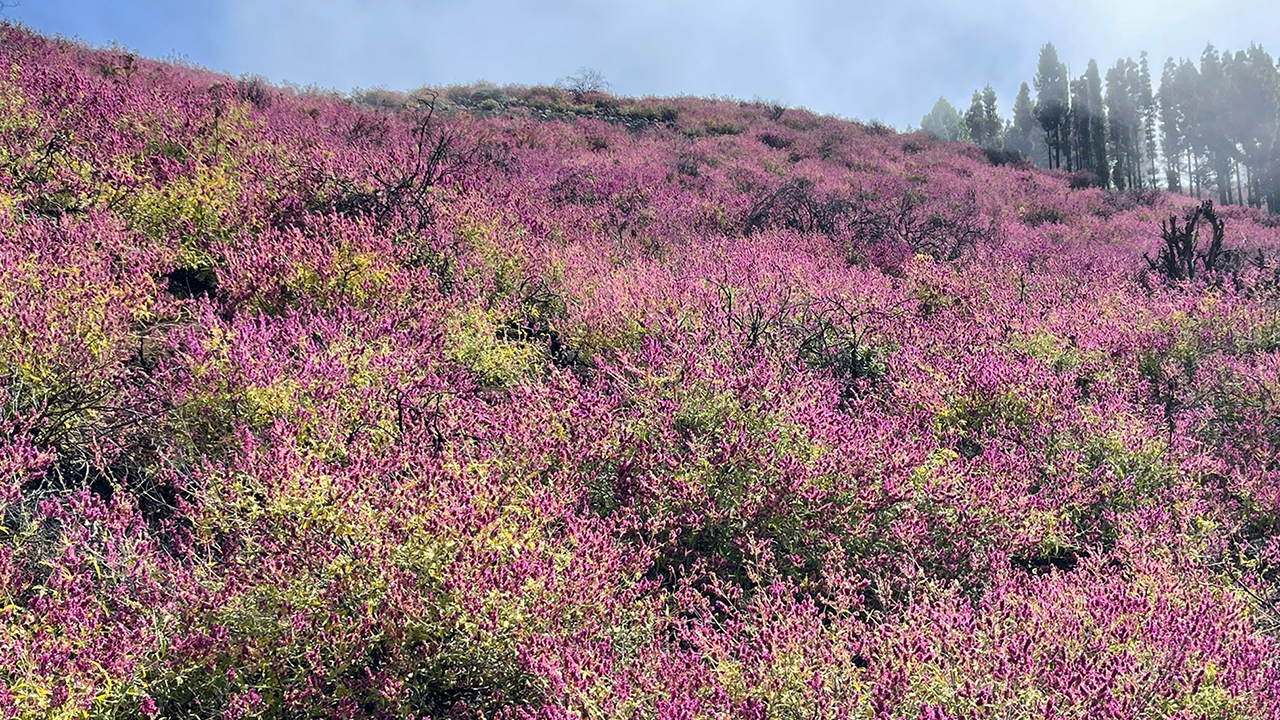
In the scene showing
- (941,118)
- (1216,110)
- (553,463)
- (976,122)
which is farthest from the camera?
(941,118)

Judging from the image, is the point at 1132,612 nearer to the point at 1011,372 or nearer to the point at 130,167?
the point at 1011,372

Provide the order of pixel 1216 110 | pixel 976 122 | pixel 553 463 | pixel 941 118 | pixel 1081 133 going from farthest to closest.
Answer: pixel 941 118, pixel 976 122, pixel 1216 110, pixel 1081 133, pixel 553 463

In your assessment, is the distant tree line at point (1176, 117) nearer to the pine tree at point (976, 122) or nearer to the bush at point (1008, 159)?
the pine tree at point (976, 122)

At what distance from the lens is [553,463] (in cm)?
337

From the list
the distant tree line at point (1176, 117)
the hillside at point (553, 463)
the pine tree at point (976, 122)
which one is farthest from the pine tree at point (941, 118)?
the hillside at point (553, 463)

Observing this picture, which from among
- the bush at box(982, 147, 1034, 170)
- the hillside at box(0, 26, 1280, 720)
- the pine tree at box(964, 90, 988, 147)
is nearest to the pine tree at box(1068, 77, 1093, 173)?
the pine tree at box(964, 90, 988, 147)

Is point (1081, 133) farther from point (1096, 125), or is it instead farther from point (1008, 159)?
point (1008, 159)

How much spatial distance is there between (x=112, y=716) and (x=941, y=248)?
957 centimetres

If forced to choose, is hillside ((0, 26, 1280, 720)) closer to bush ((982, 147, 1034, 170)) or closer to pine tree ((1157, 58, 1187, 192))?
bush ((982, 147, 1034, 170))

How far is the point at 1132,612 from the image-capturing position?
266 cm

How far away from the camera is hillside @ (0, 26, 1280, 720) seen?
7.36ft

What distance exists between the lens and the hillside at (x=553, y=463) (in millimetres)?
2244

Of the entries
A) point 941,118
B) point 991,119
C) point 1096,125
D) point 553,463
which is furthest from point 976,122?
point 553,463

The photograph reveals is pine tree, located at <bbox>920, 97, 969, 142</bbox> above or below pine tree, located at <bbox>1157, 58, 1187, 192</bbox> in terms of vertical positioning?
above
